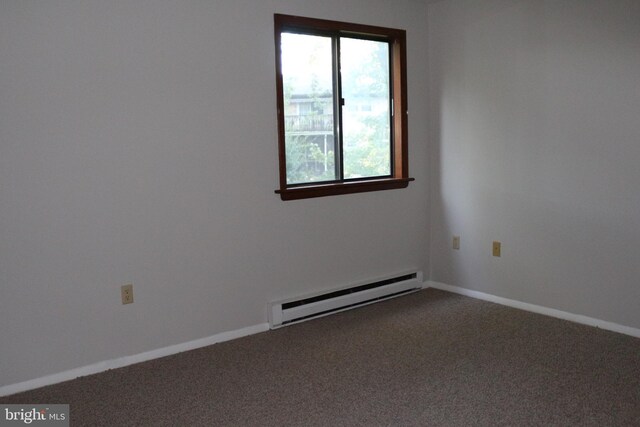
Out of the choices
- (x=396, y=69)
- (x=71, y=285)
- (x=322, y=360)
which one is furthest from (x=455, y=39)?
(x=71, y=285)

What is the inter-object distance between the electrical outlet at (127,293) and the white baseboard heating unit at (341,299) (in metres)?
0.90

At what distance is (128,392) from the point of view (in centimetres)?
285

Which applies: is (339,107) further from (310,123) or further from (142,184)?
(142,184)

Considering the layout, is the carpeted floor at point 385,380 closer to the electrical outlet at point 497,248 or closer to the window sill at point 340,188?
the electrical outlet at point 497,248

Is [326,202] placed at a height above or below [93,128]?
below

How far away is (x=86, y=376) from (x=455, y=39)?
3256 mm

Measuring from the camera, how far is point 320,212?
3945 millimetres

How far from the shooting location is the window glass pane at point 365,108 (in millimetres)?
4114

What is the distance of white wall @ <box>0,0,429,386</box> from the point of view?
284 centimetres

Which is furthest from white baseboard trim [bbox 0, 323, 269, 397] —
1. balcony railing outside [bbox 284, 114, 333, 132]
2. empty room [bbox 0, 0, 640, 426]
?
balcony railing outside [bbox 284, 114, 333, 132]

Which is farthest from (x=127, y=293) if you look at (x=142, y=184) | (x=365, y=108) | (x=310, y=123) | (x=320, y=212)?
(x=365, y=108)

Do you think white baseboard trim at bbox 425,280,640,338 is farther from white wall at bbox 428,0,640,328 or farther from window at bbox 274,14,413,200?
window at bbox 274,14,413,200

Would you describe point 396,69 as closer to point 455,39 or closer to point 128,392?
point 455,39

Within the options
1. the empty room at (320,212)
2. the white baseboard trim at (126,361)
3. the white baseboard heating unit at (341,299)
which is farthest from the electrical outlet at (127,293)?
the white baseboard heating unit at (341,299)
